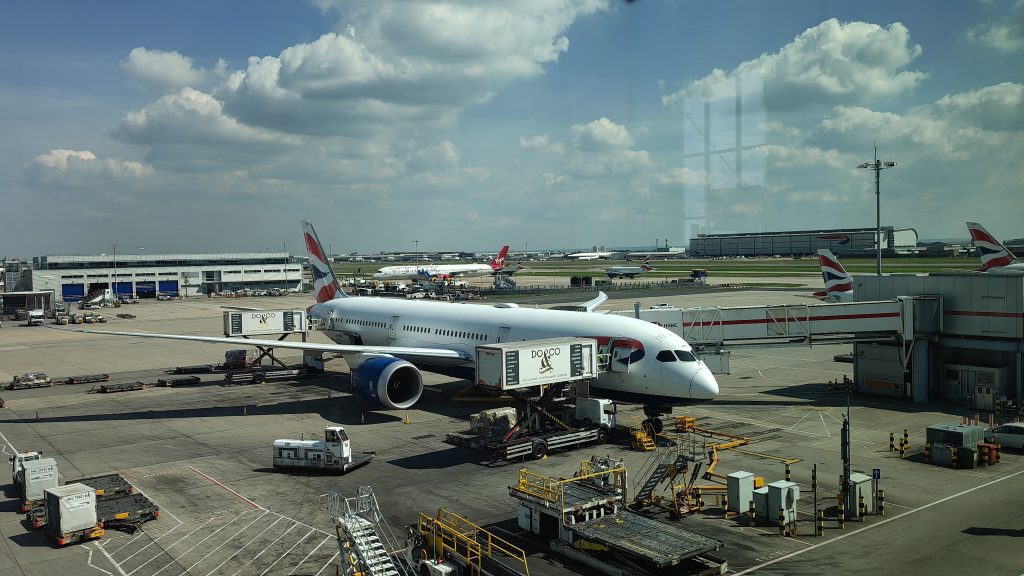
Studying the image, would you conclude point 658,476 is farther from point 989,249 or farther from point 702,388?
point 989,249

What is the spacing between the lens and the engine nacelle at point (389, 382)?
32281 millimetres

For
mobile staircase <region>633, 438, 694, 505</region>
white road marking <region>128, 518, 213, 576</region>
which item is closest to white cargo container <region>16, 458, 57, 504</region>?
white road marking <region>128, 518, 213, 576</region>

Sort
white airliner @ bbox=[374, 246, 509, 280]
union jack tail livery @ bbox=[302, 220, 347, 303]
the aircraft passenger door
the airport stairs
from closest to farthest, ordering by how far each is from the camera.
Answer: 1. the airport stairs
2. the aircraft passenger door
3. union jack tail livery @ bbox=[302, 220, 347, 303]
4. white airliner @ bbox=[374, 246, 509, 280]

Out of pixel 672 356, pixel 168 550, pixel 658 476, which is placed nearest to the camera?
pixel 168 550

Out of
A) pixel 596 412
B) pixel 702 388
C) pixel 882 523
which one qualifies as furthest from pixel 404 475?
pixel 882 523

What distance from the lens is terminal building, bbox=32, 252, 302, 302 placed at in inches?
4875

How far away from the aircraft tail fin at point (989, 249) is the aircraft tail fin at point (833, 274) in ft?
28.5

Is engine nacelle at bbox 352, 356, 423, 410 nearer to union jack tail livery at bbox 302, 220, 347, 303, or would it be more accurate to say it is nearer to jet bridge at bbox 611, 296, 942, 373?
jet bridge at bbox 611, 296, 942, 373

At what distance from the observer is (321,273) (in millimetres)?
52969

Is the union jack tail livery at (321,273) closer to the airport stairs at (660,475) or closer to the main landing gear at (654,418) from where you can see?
the main landing gear at (654,418)

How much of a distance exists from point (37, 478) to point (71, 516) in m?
3.78

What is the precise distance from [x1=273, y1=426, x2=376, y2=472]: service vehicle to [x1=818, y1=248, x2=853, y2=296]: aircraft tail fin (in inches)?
1664

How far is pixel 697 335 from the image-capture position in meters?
36.8

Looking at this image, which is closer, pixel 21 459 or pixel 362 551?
pixel 362 551
